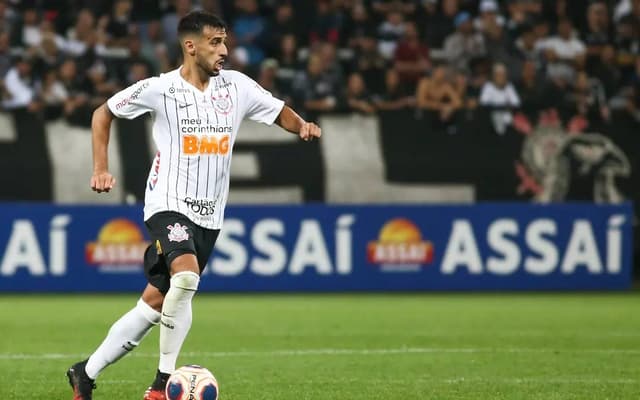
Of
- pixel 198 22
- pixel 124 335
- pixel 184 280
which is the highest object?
pixel 198 22

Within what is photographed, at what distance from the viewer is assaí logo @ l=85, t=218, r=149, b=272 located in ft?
55.7

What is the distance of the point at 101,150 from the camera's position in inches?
293

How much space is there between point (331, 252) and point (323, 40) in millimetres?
4605

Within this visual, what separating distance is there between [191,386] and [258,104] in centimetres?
183

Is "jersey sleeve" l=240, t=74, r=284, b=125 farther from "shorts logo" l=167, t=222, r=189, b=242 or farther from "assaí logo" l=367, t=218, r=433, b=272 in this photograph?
"assaí logo" l=367, t=218, r=433, b=272

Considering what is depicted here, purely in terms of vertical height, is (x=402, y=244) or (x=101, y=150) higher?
(x=101, y=150)

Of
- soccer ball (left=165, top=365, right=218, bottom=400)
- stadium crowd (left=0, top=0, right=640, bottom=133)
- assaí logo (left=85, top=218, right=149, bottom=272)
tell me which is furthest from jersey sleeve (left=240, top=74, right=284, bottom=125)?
stadium crowd (left=0, top=0, right=640, bottom=133)

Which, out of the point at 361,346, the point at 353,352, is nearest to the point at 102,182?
the point at 353,352

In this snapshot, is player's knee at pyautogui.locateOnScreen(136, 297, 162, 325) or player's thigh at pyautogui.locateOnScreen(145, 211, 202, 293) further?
player's knee at pyautogui.locateOnScreen(136, 297, 162, 325)

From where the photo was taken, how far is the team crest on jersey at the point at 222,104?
757cm

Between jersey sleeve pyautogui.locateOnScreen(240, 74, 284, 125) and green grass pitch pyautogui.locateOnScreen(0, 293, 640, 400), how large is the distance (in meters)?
1.71

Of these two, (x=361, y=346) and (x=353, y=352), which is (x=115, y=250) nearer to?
(x=361, y=346)

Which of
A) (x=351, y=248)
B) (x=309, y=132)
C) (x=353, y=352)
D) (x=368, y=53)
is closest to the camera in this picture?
(x=309, y=132)

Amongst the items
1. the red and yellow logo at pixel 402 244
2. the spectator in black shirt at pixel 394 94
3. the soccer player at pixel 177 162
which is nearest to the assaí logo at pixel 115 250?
the red and yellow logo at pixel 402 244
